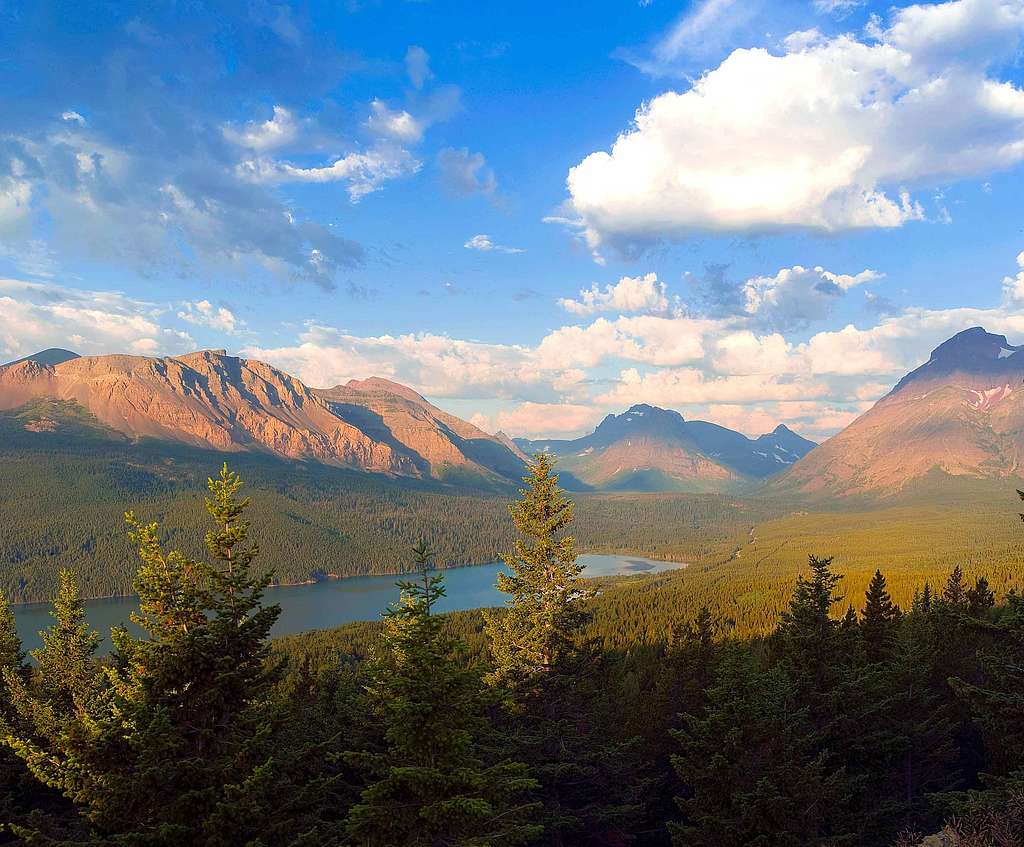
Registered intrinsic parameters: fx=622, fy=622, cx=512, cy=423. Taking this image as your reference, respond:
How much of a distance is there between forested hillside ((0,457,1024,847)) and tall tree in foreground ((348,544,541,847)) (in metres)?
0.06

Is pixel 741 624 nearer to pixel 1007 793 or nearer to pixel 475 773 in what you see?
pixel 1007 793

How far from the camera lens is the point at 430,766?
47.2ft

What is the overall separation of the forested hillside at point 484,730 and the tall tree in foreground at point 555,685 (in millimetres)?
128

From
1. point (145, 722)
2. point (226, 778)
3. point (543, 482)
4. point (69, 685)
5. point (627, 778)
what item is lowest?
point (627, 778)

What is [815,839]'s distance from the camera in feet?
73.4

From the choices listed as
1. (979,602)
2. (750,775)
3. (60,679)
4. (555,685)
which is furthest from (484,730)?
(979,602)

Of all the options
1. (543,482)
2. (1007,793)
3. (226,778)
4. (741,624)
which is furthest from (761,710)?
(741,624)

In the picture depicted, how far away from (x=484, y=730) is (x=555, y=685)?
647 cm

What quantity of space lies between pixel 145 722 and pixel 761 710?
2004 cm

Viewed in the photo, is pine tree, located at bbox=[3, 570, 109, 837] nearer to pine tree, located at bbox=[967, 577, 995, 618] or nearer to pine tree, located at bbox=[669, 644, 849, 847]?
pine tree, located at bbox=[669, 644, 849, 847]

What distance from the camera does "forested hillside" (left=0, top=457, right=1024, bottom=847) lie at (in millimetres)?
13758

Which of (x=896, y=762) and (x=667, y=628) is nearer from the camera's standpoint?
(x=896, y=762)

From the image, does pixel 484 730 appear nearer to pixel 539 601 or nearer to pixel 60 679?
pixel 539 601

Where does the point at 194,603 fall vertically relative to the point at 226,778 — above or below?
above
